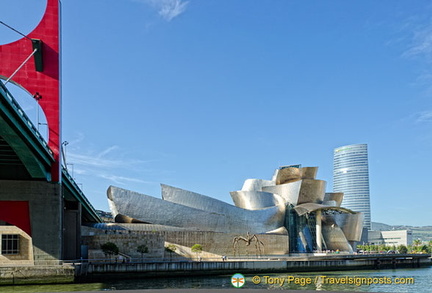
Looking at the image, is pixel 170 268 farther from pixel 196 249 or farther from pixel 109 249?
pixel 196 249

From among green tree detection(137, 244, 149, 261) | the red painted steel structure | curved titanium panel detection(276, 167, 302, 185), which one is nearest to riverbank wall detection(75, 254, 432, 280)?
green tree detection(137, 244, 149, 261)

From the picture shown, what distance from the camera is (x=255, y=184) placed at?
6856cm

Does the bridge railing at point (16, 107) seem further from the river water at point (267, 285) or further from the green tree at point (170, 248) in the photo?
the green tree at point (170, 248)

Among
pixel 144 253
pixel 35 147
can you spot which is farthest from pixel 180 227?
pixel 35 147

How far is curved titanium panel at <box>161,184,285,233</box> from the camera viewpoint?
2065 inches

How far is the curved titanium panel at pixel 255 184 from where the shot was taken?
222 feet

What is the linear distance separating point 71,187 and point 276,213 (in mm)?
30860

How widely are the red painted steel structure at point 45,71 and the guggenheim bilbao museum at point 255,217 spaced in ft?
64.0

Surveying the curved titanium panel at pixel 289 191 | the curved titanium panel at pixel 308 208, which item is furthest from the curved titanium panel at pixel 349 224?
the curved titanium panel at pixel 289 191

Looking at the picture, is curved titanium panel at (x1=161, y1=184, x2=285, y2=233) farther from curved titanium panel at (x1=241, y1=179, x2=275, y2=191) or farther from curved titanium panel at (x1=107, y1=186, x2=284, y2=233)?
curved titanium panel at (x1=241, y1=179, x2=275, y2=191)

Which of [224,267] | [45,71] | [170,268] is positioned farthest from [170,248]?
[45,71]

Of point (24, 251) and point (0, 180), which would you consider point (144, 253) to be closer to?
point (24, 251)

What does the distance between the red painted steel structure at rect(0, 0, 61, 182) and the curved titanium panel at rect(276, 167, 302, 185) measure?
40852 millimetres

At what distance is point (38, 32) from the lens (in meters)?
29.0
